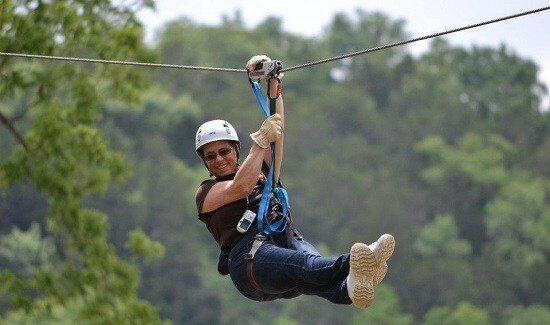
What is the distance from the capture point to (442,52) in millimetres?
88688

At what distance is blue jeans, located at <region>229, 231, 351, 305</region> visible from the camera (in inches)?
342

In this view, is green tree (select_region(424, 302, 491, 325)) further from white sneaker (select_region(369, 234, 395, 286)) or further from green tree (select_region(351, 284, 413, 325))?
white sneaker (select_region(369, 234, 395, 286))

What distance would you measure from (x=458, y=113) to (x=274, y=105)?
2870 inches

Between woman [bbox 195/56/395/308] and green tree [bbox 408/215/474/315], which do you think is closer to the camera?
woman [bbox 195/56/395/308]

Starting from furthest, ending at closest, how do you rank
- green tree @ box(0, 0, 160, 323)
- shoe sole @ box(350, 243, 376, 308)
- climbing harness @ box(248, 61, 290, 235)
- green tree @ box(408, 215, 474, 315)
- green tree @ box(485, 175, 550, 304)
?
green tree @ box(485, 175, 550, 304) → green tree @ box(408, 215, 474, 315) → green tree @ box(0, 0, 160, 323) → climbing harness @ box(248, 61, 290, 235) → shoe sole @ box(350, 243, 376, 308)

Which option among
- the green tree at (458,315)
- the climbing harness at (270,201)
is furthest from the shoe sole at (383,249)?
the green tree at (458,315)

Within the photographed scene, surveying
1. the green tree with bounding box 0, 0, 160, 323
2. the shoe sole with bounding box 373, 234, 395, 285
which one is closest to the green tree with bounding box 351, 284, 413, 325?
the green tree with bounding box 0, 0, 160, 323

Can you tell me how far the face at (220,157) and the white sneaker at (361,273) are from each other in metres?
1.00

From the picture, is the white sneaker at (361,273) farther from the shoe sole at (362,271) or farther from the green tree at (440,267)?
the green tree at (440,267)

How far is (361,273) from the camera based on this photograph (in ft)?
27.9

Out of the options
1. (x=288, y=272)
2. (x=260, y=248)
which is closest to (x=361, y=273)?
(x=288, y=272)

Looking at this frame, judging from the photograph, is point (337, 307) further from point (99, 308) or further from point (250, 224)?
point (250, 224)

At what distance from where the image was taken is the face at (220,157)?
916 centimetres

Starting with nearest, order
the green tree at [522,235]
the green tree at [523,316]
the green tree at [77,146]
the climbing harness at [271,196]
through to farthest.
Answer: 1. the climbing harness at [271,196]
2. the green tree at [77,146]
3. the green tree at [523,316]
4. the green tree at [522,235]
